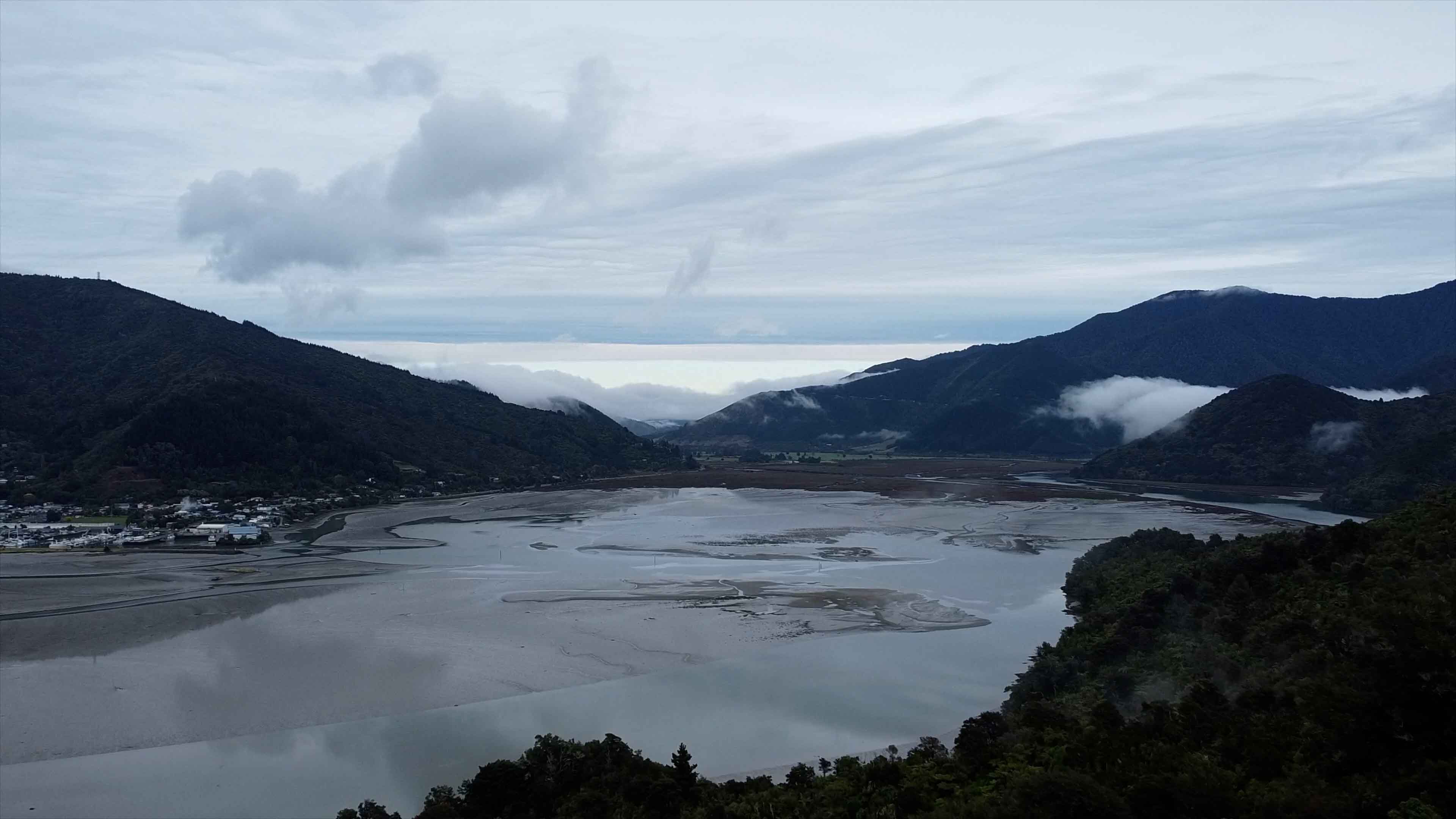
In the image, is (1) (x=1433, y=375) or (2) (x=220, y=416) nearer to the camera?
(2) (x=220, y=416)

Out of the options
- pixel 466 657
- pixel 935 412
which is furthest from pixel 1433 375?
pixel 466 657

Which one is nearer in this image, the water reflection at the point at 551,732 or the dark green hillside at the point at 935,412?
the water reflection at the point at 551,732

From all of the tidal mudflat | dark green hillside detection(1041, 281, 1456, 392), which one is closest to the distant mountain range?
dark green hillside detection(1041, 281, 1456, 392)

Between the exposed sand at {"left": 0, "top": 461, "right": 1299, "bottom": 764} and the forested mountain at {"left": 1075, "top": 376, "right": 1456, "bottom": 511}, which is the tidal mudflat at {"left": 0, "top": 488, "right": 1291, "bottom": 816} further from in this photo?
the forested mountain at {"left": 1075, "top": 376, "right": 1456, "bottom": 511}

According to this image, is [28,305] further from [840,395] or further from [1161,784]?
[840,395]

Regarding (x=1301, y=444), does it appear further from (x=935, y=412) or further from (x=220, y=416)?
(x=935, y=412)

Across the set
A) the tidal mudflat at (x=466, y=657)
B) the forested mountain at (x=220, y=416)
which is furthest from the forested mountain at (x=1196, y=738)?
the forested mountain at (x=220, y=416)

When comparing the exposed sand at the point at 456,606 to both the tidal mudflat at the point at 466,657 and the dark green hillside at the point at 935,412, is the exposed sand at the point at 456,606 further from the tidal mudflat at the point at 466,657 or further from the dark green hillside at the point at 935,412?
the dark green hillside at the point at 935,412
